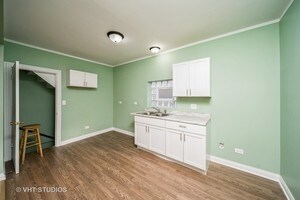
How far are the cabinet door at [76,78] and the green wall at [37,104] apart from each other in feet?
3.73

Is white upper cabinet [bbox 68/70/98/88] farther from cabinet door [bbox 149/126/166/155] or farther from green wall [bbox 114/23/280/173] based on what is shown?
green wall [bbox 114/23/280/173]

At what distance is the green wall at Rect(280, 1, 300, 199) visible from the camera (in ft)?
4.80

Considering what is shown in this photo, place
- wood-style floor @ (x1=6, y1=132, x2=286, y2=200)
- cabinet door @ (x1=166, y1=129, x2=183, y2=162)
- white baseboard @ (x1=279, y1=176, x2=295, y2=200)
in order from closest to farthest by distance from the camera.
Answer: white baseboard @ (x1=279, y1=176, x2=295, y2=200), wood-style floor @ (x1=6, y1=132, x2=286, y2=200), cabinet door @ (x1=166, y1=129, x2=183, y2=162)

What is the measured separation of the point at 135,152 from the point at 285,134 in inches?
109

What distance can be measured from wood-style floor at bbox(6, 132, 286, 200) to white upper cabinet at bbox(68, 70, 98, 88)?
1931 mm

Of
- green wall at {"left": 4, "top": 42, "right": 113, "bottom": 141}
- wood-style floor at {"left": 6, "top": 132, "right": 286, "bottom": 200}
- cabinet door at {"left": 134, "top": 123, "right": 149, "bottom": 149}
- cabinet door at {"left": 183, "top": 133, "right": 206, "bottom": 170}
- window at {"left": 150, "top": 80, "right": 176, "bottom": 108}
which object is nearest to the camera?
wood-style floor at {"left": 6, "top": 132, "right": 286, "bottom": 200}

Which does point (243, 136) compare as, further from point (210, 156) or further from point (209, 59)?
point (209, 59)

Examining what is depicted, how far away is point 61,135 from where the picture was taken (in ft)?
11.3

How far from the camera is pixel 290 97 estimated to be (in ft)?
5.34

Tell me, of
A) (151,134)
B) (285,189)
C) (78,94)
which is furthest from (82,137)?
(285,189)

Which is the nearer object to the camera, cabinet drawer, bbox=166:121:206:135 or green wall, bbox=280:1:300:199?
green wall, bbox=280:1:300:199

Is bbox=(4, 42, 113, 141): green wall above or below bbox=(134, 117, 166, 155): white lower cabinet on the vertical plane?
above

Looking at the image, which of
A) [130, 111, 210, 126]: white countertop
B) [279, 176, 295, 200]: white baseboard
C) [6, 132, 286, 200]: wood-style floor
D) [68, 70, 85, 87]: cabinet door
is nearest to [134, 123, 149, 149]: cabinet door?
[6, 132, 286, 200]: wood-style floor

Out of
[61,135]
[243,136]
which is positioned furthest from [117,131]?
[243,136]
